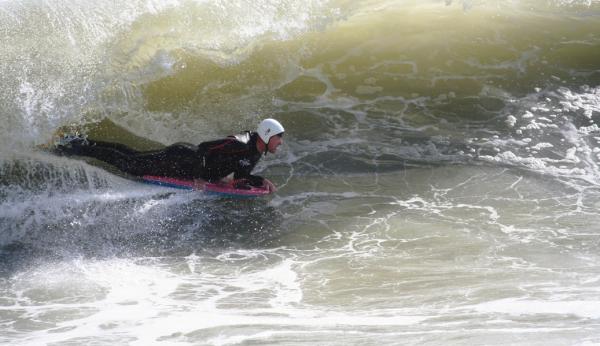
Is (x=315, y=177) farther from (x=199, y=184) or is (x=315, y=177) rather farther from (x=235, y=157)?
(x=199, y=184)

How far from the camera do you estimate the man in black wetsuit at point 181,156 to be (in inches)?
320

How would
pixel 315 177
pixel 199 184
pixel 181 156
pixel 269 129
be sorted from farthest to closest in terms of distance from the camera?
pixel 315 177
pixel 199 184
pixel 181 156
pixel 269 129

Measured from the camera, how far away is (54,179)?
800cm

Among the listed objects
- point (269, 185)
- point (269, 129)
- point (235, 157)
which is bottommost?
point (269, 185)

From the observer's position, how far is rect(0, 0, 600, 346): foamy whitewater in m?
4.89

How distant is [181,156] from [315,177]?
1.78 m

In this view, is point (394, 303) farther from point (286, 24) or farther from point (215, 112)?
point (286, 24)

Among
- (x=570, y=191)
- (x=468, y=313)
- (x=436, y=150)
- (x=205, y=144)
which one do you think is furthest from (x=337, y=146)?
(x=468, y=313)

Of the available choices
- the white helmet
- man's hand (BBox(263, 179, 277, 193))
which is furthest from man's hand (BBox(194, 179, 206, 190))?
the white helmet

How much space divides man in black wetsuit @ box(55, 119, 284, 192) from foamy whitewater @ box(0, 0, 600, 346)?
0.65ft

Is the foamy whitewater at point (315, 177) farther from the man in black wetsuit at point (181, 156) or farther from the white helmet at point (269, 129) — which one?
Answer: the white helmet at point (269, 129)

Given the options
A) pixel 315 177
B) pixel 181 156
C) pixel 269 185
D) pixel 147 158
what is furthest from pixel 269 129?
pixel 147 158

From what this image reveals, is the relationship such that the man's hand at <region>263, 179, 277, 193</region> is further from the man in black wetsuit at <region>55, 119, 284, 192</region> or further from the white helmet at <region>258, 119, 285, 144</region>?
the white helmet at <region>258, 119, 285, 144</region>

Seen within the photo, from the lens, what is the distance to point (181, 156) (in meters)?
8.16
